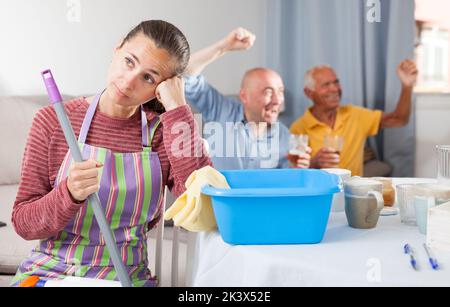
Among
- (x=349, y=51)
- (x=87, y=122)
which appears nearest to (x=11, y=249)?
(x=87, y=122)

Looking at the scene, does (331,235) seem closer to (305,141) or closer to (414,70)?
(305,141)

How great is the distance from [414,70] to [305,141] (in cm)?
68

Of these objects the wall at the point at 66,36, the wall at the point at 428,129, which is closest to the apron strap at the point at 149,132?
the wall at the point at 66,36

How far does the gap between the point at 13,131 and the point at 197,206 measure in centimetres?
136

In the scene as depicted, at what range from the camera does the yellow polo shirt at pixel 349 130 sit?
2.53 m

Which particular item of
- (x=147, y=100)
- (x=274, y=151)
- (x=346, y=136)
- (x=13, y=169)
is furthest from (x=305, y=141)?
(x=147, y=100)

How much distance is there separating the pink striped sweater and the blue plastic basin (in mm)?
240

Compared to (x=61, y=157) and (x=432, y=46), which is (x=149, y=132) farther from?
(x=432, y=46)

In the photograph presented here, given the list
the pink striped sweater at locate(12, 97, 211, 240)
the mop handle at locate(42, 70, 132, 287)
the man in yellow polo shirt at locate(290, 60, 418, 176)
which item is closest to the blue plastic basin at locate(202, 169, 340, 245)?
the mop handle at locate(42, 70, 132, 287)

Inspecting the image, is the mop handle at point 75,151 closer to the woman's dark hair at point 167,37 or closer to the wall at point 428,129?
the woman's dark hair at point 167,37

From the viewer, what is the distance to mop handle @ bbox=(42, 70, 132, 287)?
2.45 ft

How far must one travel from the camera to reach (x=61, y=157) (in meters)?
1.03

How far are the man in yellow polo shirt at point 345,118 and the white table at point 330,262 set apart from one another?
5.36 ft

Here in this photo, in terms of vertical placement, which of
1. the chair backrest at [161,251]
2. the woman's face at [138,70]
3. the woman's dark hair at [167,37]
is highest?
the woman's dark hair at [167,37]
